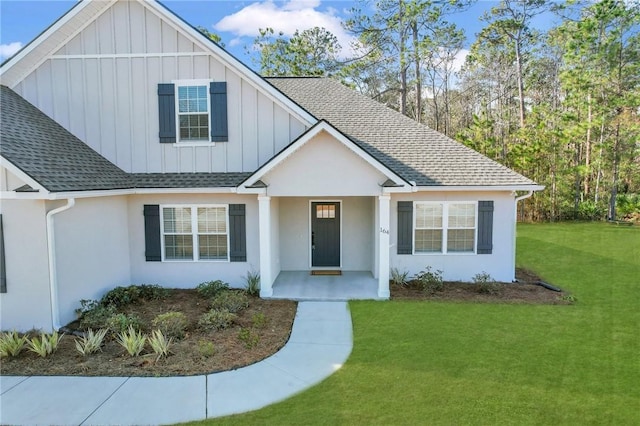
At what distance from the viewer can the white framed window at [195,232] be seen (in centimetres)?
1011

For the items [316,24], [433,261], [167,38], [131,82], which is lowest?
[433,261]

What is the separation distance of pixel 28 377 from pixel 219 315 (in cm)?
305

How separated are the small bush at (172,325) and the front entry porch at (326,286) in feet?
8.21

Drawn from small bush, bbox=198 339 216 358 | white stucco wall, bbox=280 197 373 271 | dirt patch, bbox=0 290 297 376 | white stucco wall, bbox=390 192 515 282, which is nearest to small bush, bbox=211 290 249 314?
dirt patch, bbox=0 290 297 376

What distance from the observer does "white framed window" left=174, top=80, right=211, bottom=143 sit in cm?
998

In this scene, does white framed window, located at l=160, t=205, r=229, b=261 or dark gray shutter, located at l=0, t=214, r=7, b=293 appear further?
white framed window, located at l=160, t=205, r=229, b=261

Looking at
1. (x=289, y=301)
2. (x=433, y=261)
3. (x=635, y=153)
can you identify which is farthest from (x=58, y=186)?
(x=635, y=153)

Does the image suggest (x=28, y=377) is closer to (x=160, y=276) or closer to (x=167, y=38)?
(x=160, y=276)

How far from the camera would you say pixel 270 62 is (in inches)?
1127

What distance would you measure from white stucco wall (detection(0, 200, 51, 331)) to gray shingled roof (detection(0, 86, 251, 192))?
1.98ft

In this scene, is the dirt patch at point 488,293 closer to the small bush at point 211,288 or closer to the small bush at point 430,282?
the small bush at point 430,282

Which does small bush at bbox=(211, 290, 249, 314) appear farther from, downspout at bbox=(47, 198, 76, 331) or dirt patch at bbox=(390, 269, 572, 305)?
dirt patch at bbox=(390, 269, 572, 305)

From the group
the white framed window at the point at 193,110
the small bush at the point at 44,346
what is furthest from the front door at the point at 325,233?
the small bush at the point at 44,346

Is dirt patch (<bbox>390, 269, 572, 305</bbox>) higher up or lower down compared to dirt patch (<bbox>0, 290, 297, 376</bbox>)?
higher up
